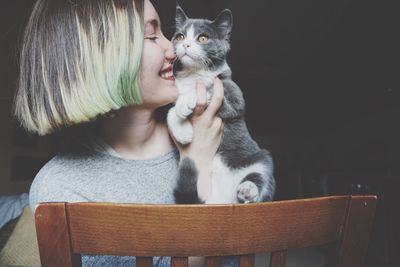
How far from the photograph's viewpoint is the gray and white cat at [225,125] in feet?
3.60

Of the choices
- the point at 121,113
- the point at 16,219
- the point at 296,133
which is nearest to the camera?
the point at 121,113

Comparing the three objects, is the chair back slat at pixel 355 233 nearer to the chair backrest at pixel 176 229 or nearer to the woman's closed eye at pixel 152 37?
the chair backrest at pixel 176 229

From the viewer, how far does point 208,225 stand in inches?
18.2

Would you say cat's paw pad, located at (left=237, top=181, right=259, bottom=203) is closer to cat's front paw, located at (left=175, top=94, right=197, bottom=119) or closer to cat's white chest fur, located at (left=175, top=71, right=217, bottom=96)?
cat's front paw, located at (left=175, top=94, right=197, bottom=119)

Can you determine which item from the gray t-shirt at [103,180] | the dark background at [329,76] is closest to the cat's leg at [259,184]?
the gray t-shirt at [103,180]

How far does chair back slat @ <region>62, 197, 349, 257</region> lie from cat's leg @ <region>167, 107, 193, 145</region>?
25.6 inches

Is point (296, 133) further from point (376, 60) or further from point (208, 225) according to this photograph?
point (208, 225)

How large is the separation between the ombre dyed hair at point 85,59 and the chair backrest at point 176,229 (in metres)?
0.49

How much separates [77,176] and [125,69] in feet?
1.20

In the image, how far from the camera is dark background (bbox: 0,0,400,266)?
9.41 ft

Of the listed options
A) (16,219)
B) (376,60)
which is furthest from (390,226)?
(16,219)

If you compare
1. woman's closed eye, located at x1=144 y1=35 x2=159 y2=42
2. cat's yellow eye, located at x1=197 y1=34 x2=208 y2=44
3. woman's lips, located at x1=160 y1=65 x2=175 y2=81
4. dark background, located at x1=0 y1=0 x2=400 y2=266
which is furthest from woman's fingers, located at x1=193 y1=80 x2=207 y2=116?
dark background, located at x1=0 y1=0 x2=400 y2=266

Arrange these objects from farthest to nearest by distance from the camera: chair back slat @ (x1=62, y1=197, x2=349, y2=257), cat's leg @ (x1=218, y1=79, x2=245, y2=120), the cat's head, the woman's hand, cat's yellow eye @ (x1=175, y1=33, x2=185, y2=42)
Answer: cat's yellow eye @ (x1=175, y1=33, x2=185, y2=42) < the cat's head < cat's leg @ (x1=218, y1=79, x2=245, y2=120) < the woman's hand < chair back slat @ (x1=62, y1=197, x2=349, y2=257)

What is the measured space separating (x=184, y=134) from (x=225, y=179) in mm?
261
